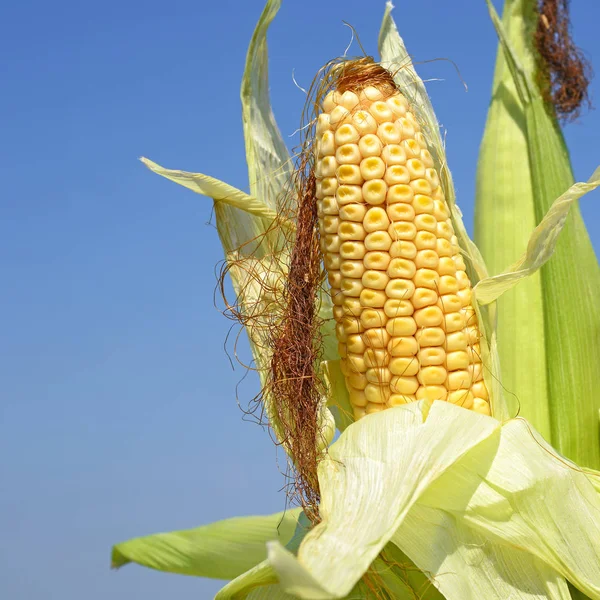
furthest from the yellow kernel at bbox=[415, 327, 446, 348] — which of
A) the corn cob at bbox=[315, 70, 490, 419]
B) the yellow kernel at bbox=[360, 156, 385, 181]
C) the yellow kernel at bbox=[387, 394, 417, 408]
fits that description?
the yellow kernel at bbox=[360, 156, 385, 181]

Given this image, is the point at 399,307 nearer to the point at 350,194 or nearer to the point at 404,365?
the point at 404,365

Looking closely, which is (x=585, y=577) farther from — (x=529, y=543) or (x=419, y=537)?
(x=419, y=537)

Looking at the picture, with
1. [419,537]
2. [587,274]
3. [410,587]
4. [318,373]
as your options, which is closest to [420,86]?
[318,373]

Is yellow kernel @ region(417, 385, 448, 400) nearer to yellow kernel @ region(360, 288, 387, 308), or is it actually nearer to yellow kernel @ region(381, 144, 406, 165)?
yellow kernel @ region(360, 288, 387, 308)

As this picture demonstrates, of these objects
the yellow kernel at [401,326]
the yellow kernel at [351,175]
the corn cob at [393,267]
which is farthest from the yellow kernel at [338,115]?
the yellow kernel at [401,326]

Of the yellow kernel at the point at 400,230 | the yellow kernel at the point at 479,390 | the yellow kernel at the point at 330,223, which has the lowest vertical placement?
the yellow kernel at the point at 479,390

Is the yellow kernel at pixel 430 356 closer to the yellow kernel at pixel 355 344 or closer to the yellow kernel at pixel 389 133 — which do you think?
the yellow kernel at pixel 355 344
